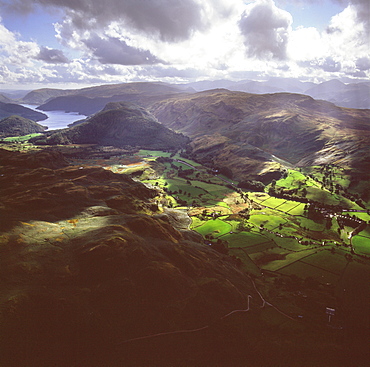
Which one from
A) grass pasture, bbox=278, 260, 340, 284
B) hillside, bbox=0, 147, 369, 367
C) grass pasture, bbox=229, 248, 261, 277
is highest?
hillside, bbox=0, 147, 369, 367

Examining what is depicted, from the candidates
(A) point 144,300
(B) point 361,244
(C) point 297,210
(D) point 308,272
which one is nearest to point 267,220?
(C) point 297,210

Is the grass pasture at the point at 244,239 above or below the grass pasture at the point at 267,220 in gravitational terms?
below

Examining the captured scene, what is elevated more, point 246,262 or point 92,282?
point 92,282

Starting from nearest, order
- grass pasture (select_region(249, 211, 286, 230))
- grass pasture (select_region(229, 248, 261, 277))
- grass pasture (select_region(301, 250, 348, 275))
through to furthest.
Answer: grass pasture (select_region(229, 248, 261, 277)) < grass pasture (select_region(301, 250, 348, 275)) < grass pasture (select_region(249, 211, 286, 230))

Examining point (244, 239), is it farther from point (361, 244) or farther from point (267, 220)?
point (361, 244)

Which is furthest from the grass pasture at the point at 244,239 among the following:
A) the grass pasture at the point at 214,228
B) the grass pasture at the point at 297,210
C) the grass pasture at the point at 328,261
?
the grass pasture at the point at 297,210

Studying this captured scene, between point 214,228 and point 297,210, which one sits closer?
point 214,228

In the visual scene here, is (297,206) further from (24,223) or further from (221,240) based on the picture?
(24,223)

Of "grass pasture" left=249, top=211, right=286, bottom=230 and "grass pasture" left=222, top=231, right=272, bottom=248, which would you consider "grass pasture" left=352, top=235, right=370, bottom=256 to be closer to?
"grass pasture" left=249, top=211, right=286, bottom=230

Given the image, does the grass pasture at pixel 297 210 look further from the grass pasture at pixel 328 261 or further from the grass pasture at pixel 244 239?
the grass pasture at pixel 328 261

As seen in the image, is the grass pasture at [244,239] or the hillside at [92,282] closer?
the hillside at [92,282]

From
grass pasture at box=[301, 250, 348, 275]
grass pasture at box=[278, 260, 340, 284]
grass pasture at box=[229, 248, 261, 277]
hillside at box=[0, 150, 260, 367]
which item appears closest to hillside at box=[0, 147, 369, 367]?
hillside at box=[0, 150, 260, 367]
